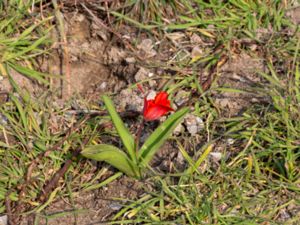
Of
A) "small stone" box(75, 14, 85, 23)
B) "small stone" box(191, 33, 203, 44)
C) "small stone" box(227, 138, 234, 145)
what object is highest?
"small stone" box(75, 14, 85, 23)

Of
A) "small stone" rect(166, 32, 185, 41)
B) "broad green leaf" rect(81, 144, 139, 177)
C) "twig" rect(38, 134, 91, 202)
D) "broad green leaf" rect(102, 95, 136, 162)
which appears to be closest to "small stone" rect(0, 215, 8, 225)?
"twig" rect(38, 134, 91, 202)

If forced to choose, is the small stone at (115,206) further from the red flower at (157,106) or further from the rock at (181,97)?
the rock at (181,97)

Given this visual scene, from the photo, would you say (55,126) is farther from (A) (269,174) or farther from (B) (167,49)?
(A) (269,174)

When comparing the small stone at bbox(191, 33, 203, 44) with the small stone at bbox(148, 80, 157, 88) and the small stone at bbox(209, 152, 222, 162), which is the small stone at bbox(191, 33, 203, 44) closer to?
the small stone at bbox(148, 80, 157, 88)

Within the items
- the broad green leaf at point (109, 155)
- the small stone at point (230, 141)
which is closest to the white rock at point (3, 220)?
the broad green leaf at point (109, 155)

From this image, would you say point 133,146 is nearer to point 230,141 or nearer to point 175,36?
point 230,141

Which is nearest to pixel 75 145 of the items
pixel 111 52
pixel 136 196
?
pixel 136 196
